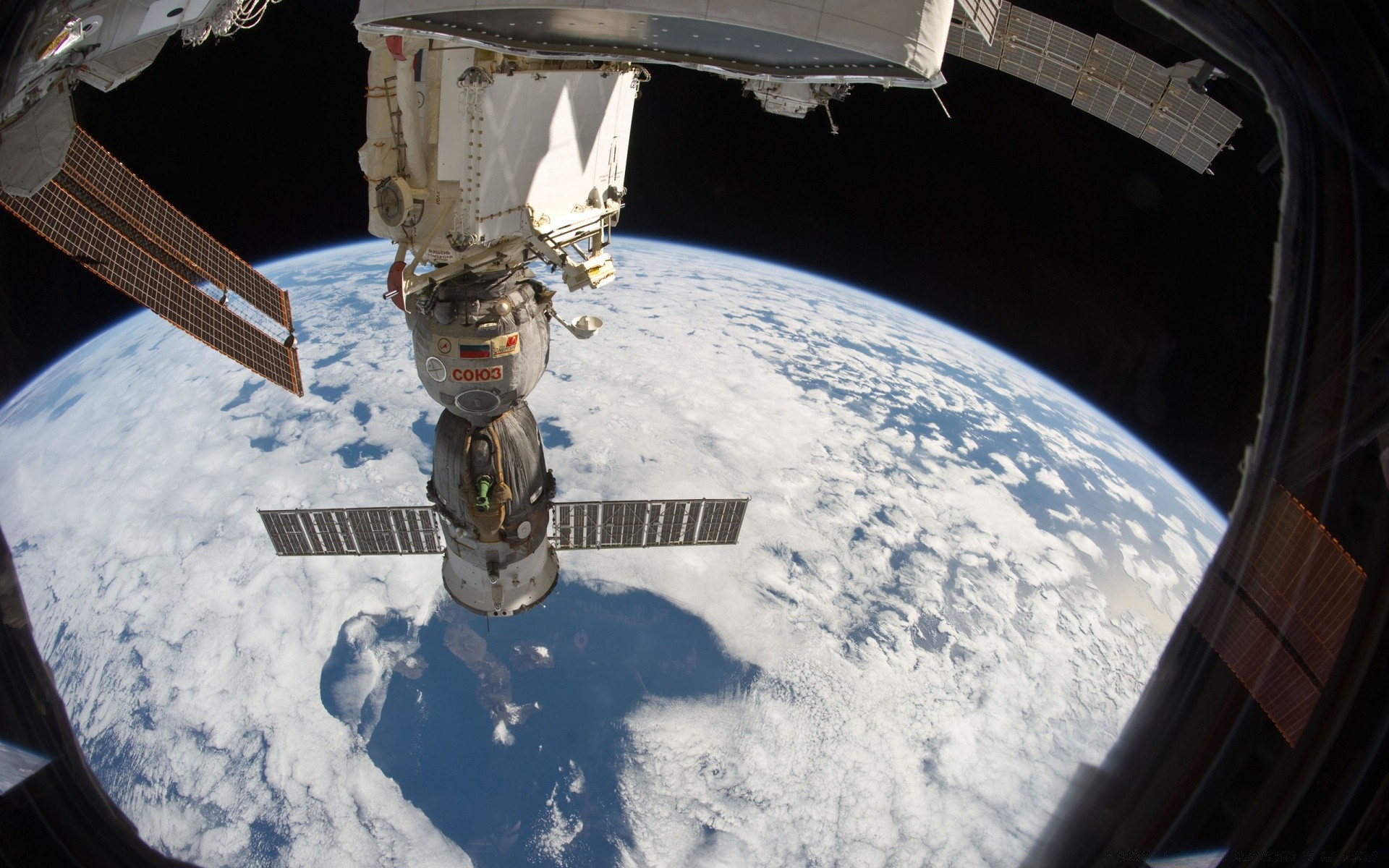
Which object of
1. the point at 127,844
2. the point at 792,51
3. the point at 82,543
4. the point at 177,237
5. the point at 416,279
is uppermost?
the point at 792,51

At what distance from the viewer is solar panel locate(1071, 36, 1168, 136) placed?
411 centimetres

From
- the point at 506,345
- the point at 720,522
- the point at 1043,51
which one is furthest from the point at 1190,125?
the point at 720,522

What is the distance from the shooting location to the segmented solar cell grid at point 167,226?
574 centimetres

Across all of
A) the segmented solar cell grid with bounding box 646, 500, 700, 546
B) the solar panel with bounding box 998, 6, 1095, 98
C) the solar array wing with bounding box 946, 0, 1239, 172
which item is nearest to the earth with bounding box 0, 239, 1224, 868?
the solar array wing with bounding box 946, 0, 1239, 172

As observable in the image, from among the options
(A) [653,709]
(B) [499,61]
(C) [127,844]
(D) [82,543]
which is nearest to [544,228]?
(B) [499,61]

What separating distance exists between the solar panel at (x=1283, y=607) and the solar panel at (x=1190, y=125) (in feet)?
8.83

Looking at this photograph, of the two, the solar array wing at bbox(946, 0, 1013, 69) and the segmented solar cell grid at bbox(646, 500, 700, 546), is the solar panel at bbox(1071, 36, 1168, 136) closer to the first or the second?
the solar array wing at bbox(946, 0, 1013, 69)

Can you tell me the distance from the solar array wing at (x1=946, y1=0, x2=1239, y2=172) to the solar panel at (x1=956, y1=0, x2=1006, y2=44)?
111 cm

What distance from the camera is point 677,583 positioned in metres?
16.3

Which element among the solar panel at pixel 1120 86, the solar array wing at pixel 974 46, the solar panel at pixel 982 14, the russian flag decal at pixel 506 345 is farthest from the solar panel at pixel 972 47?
the russian flag decal at pixel 506 345

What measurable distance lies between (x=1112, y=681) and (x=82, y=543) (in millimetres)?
24205

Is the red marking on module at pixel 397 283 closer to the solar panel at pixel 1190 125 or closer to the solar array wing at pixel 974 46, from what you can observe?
the solar array wing at pixel 974 46

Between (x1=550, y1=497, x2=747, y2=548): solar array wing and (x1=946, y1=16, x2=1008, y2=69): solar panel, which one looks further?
(x1=550, y1=497, x2=747, y2=548): solar array wing

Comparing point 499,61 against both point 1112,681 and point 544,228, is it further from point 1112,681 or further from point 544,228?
point 1112,681
